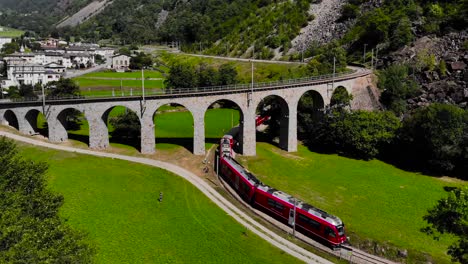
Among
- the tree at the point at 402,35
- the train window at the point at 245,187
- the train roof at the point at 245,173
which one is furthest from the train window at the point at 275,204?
the tree at the point at 402,35

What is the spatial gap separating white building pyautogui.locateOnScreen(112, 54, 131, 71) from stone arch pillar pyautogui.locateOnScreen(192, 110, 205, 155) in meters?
121

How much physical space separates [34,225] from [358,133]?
59.8 metres

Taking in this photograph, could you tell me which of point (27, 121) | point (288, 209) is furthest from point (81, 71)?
point (288, 209)

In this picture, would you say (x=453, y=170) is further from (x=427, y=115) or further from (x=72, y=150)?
(x=72, y=150)

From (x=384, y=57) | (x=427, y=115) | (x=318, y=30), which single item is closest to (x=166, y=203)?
(x=427, y=115)

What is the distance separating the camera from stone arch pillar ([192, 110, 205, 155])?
69938mm

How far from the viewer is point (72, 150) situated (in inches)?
2653

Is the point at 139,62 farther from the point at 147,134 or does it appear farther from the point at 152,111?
the point at 147,134

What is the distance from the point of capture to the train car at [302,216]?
4309cm

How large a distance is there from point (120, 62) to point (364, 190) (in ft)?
481

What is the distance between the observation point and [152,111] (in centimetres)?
6819

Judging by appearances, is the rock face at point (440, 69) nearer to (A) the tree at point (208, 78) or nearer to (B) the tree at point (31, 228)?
(A) the tree at point (208, 78)

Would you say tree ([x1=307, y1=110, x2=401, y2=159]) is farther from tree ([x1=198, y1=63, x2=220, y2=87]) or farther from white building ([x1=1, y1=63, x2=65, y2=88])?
white building ([x1=1, y1=63, x2=65, y2=88])

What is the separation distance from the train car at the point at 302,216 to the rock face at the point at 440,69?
5438 centimetres
